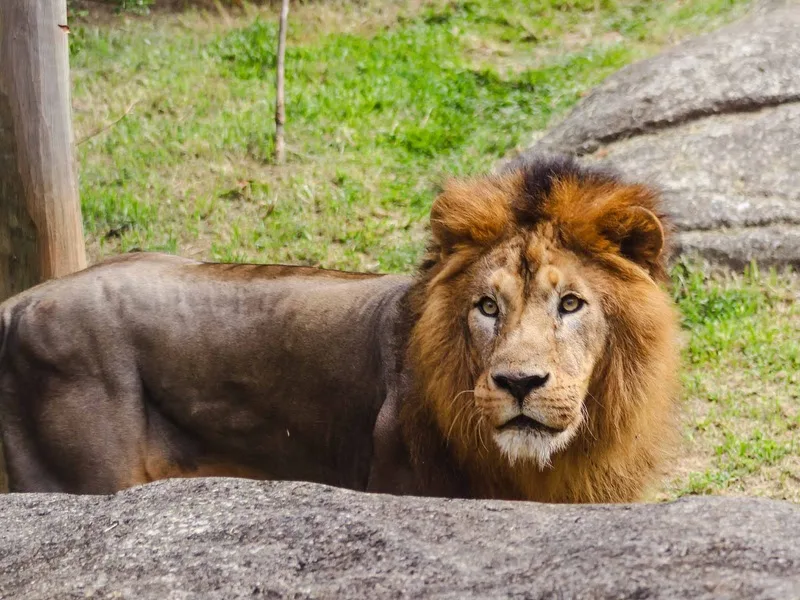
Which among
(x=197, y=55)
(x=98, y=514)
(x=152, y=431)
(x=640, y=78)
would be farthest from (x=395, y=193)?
(x=98, y=514)

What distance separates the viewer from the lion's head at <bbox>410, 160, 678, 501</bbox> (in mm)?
3857

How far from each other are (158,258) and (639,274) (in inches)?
89.9

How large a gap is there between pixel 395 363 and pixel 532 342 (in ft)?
3.02

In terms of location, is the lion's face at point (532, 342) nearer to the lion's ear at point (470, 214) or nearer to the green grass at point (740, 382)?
the lion's ear at point (470, 214)

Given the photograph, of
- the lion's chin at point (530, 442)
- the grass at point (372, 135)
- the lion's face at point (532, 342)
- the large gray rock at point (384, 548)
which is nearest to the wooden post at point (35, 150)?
the grass at point (372, 135)

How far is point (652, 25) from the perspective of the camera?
11289mm

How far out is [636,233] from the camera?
415cm

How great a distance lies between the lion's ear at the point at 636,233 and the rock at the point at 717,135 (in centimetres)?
320

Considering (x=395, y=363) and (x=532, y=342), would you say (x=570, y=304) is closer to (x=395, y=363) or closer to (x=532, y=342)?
(x=532, y=342)

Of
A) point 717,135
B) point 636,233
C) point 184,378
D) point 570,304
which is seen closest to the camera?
point 570,304

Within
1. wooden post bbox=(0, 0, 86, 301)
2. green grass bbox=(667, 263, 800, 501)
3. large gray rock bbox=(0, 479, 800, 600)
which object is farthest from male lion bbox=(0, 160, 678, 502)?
green grass bbox=(667, 263, 800, 501)

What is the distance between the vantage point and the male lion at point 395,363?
3.96m

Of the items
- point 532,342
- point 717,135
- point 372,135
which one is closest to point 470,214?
point 532,342

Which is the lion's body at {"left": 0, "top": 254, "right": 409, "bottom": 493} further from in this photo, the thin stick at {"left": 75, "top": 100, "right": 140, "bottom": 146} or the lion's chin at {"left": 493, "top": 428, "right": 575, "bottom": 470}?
the thin stick at {"left": 75, "top": 100, "right": 140, "bottom": 146}
